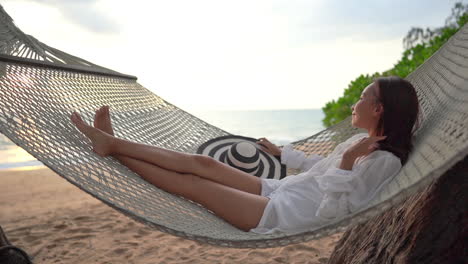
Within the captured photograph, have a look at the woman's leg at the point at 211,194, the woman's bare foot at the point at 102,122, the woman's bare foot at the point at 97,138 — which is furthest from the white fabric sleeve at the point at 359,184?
the woman's bare foot at the point at 102,122

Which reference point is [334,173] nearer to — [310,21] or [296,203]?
[296,203]

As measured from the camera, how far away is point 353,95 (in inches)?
275

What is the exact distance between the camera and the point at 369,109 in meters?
1.64

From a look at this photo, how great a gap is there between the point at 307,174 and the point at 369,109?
403mm

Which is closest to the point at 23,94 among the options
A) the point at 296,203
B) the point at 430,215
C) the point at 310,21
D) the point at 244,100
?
the point at 296,203

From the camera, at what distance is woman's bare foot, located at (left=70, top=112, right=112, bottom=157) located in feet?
5.52

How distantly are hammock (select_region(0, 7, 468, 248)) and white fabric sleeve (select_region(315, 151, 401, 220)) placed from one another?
0.38ft

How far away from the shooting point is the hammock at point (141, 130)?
1.17 meters

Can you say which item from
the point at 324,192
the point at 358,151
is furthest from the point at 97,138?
the point at 358,151

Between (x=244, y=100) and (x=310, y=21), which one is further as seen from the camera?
(x=244, y=100)

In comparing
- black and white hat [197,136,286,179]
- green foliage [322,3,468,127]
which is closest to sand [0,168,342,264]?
black and white hat [197,136,286,179]

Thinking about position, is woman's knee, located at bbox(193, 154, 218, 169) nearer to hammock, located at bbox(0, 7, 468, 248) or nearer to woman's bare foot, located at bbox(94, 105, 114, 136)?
hammock, located at bbox(0, 7, 468, 248)

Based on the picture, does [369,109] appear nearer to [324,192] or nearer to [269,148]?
[324,192]

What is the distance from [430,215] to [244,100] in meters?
35.1
